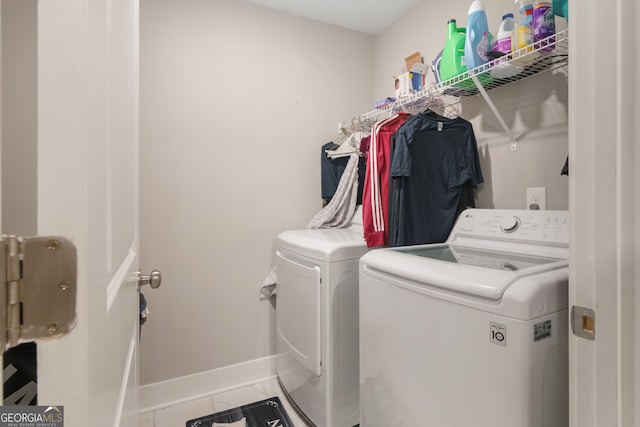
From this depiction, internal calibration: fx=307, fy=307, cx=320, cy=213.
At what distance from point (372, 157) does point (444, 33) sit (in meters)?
0.99

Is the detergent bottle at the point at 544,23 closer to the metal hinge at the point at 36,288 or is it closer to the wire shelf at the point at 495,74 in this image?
the wire shelf at the point at 495,74

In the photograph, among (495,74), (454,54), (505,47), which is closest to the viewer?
(505,47)

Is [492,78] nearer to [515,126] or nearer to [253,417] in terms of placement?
[515,126]

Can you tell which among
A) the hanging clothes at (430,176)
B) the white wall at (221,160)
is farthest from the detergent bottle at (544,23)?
the white wall at (221,160)

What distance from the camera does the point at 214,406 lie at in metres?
1.89

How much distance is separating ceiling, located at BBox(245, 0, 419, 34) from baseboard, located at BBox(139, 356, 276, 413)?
247 cm

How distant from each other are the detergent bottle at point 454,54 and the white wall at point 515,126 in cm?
25

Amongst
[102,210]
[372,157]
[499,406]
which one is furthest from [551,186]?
[102,210]

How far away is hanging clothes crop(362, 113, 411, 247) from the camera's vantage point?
5.08 ft

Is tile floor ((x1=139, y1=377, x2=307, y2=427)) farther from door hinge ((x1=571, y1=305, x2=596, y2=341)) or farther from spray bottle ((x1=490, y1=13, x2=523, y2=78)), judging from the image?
spray bottle ((x1=490, y1=13, x2=523, y2=78))

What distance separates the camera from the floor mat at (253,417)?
5.64 ft

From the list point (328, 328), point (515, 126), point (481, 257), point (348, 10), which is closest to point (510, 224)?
point (481, 257)

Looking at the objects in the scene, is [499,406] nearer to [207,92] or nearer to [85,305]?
[85,305]

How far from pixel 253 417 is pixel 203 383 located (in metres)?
0.43
